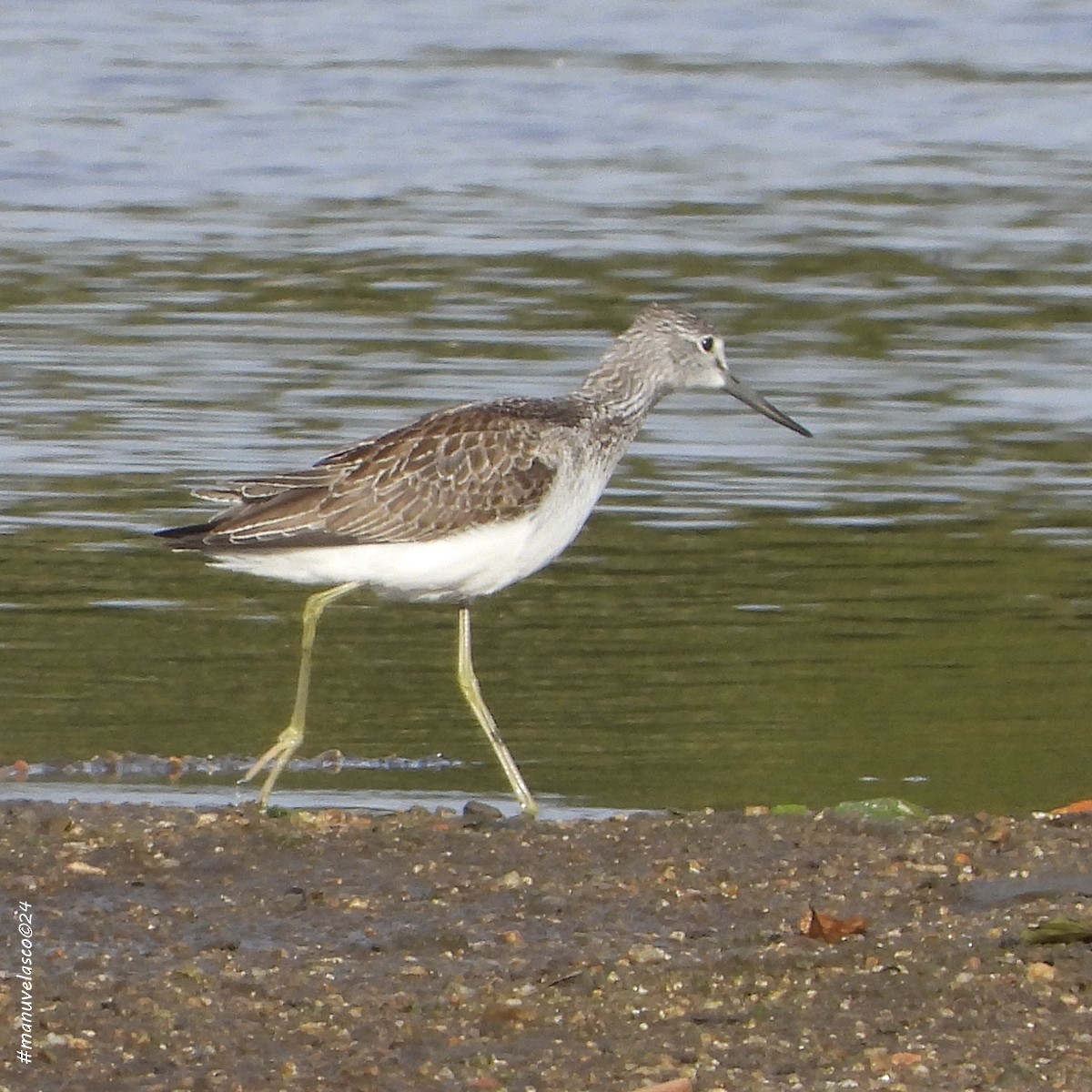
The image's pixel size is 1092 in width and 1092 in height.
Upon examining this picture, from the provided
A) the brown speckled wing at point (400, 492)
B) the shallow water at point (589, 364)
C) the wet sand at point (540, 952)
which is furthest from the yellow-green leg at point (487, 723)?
the brown speckled wing at point (400, 492)

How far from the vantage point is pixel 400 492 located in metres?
8.06

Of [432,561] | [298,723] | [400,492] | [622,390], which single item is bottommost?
[298,723]

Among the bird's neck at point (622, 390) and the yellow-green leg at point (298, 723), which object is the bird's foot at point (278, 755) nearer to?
the yellow-green leg at point (298, 723)

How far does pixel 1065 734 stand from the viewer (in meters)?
8.91

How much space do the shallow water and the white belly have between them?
69cm

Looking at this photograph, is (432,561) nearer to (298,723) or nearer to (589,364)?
(298,723)

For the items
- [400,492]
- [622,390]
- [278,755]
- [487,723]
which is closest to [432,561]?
[400,492]

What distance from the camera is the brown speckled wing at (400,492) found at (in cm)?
795

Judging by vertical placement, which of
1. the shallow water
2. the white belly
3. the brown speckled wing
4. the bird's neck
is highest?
the bird's neck

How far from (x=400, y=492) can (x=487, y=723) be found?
2.44 feet

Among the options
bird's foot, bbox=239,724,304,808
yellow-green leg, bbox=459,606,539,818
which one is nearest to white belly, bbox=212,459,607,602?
yellow-green leg, bbox=459,606,539,818

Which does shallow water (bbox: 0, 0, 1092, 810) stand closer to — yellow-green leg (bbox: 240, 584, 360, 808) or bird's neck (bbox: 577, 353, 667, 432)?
yellow-green leg (bbox: 240, 584, 360, 808)

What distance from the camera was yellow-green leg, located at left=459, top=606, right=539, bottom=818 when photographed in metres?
8.05

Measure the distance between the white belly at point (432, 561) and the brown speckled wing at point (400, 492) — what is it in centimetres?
3
